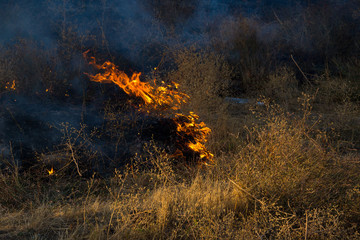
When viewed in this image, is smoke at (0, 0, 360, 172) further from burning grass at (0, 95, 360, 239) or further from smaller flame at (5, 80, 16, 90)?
burning grass at (0, 95, 360, 239)

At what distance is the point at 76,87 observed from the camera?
5.87 m

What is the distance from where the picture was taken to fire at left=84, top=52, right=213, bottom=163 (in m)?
4.26

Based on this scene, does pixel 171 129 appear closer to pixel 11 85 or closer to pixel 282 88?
pixel 11 85

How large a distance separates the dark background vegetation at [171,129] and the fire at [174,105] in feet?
0.52

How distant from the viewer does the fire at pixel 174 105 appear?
14.0 feet

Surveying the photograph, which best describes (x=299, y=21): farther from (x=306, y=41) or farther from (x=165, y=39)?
(x=165, y=39)

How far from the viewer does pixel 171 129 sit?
14.4ft

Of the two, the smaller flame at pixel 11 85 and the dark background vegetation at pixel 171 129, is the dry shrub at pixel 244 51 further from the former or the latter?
the smaller flame at pixel 11 85

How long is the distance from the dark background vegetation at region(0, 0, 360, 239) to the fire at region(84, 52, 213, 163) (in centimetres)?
16

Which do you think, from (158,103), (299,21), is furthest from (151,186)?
(299,21)

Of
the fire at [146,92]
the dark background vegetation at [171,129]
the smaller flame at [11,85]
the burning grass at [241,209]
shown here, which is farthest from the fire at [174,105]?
the smaller flame at [11,85]

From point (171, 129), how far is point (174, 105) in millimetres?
867

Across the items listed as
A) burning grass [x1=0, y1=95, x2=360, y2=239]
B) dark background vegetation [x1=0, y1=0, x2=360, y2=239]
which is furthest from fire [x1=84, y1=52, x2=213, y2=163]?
burning grass [x1=0, y1=95, x2=360, y2=239]

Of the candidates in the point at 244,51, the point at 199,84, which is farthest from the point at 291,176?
the point at 244,51
